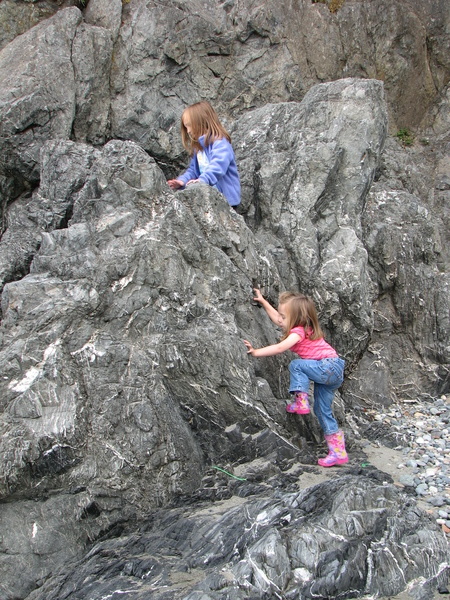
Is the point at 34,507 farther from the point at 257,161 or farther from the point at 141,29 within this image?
the point at 141,29

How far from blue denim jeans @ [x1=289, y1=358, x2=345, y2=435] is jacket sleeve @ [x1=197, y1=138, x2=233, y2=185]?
2.87 meters

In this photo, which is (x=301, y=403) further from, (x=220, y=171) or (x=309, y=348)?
(x=220, y=171)

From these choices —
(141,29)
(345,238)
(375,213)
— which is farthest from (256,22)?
(345,238)

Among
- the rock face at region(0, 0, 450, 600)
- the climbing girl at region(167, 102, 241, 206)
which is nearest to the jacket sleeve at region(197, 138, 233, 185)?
the climbing girl at region(167, 102, 241, 206)

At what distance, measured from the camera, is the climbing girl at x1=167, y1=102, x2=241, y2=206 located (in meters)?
8.30

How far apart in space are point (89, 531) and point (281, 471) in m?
2.10

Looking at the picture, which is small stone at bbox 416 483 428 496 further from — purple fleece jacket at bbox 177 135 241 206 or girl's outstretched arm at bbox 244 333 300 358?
purple fleece jacket at bbox 177 135 241 206

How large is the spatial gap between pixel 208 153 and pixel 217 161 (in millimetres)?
330

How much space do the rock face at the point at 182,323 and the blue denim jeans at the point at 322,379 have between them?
38 centimetres

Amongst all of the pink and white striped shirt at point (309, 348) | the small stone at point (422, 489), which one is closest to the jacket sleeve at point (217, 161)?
the pink and white striped shirt at point (309, 348)

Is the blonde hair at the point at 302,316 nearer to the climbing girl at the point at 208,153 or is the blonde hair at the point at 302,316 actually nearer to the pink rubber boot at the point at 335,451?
the pink rubber boot at the point at 335,451

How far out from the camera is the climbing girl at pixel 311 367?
270 inches

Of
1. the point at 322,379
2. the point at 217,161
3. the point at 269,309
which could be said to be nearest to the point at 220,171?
the point at 217,161

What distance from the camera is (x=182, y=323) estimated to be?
698cm
